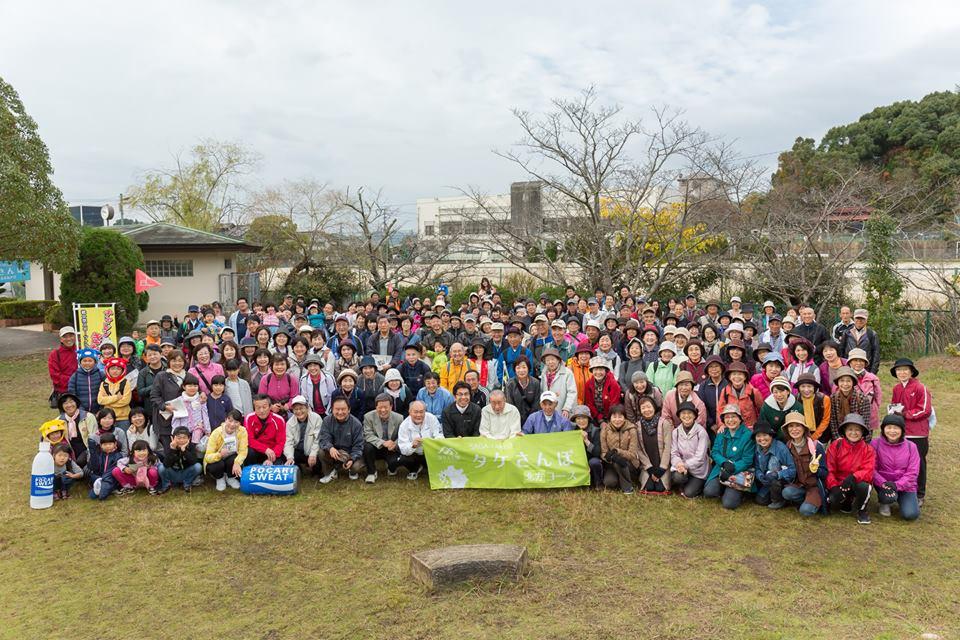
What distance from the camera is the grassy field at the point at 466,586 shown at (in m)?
4.62

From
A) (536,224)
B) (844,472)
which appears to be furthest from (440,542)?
(536,224)

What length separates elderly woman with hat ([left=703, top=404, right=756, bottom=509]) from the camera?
6875mm

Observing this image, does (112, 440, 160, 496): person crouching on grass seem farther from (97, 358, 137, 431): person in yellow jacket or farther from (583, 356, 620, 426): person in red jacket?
(583, 356, 620, 426): person in red jacket

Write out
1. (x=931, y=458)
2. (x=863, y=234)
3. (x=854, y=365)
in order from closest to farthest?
(x=854, y=365) → (x=931, y=458) → (x=863, y=234)

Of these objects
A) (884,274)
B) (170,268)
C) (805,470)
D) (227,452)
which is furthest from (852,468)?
(170,268)

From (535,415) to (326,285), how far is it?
1698 centimetres

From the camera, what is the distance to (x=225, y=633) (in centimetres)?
457

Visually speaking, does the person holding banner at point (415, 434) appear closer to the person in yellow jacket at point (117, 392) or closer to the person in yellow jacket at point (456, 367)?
the person in yellow jacket at point (456, 367)

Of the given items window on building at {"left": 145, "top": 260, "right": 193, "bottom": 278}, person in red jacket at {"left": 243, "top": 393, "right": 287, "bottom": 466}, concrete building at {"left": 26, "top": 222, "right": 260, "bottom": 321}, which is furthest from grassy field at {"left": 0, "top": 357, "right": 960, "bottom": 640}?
window on building at {"left": 145, "top": 260, "right": 193, "bottom": 278}

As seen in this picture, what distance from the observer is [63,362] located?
9758mm

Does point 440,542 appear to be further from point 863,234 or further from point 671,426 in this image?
point 863,234

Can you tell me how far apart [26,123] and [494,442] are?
14.7 metres

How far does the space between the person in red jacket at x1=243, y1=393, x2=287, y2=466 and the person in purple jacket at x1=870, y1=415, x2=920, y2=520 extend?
19.9 feet

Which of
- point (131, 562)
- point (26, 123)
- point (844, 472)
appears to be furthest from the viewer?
point (26, 123)
